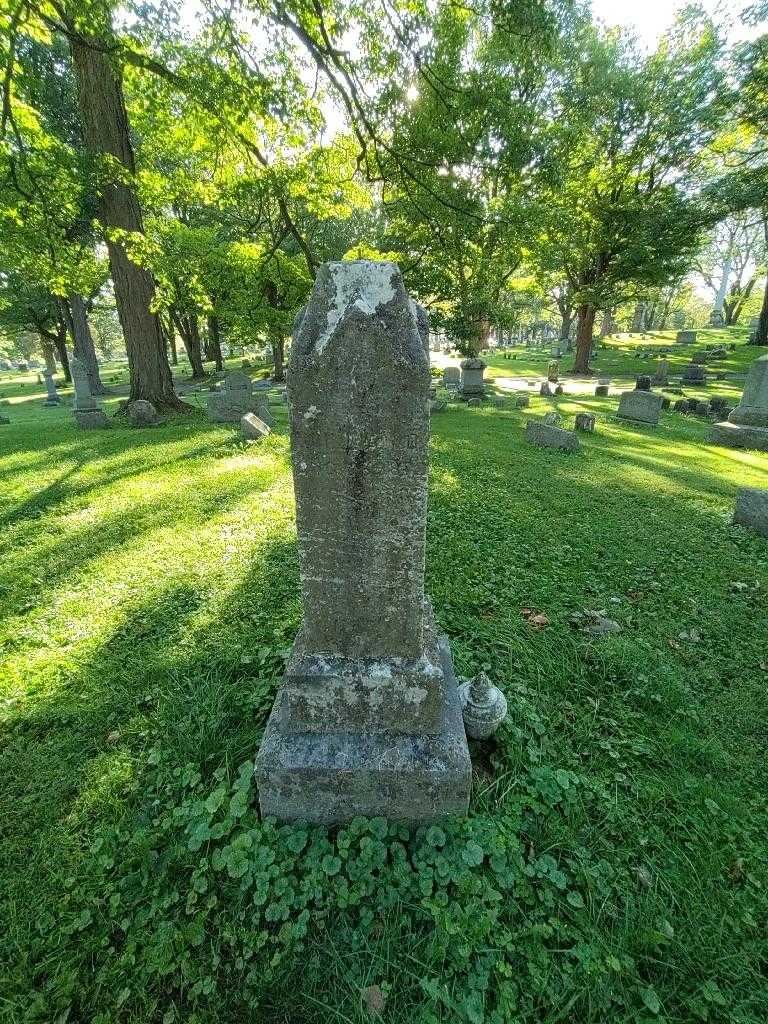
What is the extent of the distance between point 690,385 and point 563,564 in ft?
73.5

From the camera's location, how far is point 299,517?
2123 mm

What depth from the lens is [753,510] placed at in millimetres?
5609

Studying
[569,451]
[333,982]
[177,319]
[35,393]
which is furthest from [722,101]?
[35,393]

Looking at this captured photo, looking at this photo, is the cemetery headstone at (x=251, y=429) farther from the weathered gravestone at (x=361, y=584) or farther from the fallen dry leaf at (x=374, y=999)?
the fallen dry leaf at (x=374, y=999)

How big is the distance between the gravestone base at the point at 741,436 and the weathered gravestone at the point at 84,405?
16124 mm

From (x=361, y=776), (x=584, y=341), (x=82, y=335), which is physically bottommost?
(x=361, y=776)

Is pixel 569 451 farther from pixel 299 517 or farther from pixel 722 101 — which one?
pixel 722 101

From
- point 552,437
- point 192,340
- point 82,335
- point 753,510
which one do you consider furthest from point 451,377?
point 753,510

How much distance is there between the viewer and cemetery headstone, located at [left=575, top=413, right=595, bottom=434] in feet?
38.0

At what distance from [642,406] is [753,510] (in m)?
8.63

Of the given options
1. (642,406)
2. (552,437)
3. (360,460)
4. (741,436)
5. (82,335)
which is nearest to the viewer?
(360,460)

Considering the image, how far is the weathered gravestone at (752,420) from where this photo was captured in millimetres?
10477

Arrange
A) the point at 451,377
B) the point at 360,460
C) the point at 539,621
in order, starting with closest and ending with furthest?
1. the point at 360,460
2. the point at 539,621
3. the point at 451,377

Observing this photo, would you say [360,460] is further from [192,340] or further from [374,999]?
[192,340]
